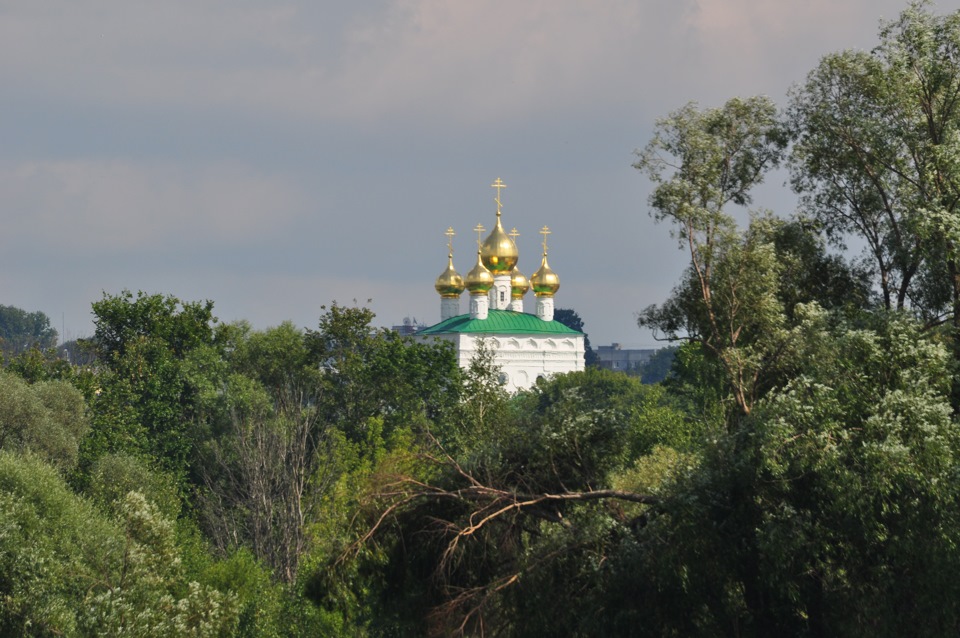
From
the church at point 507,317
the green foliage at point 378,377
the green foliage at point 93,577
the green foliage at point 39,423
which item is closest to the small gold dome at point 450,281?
the church at point 507,317

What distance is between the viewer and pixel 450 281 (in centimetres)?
9081

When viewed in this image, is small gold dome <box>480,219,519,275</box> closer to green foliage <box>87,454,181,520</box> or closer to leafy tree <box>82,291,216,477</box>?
leafy tree <box>82,291,216,477</box>

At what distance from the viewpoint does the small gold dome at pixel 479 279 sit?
87.4 m

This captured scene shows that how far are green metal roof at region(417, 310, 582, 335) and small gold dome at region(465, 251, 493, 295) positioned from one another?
2133mm

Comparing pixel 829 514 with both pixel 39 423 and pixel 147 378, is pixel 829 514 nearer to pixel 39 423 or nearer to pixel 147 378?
pixel 39 423

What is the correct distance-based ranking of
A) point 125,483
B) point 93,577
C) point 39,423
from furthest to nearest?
point 39,423 → point 125,483 → point 93,577

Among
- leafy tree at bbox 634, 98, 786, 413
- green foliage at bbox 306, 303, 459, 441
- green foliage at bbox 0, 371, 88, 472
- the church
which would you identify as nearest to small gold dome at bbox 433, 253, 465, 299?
the church

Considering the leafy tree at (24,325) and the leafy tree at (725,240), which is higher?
the leafy tree at (24,325)

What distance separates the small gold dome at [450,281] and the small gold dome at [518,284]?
3398 millimetres

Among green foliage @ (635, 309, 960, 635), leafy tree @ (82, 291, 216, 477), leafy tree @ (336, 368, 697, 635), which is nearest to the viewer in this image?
green foliage @ (635, 309, 960, 635)

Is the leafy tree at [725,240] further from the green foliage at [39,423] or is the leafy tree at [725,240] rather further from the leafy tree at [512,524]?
the green foliage at [39,423]

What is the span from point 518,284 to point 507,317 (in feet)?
7.31

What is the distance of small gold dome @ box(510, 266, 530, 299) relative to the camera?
3647 inches

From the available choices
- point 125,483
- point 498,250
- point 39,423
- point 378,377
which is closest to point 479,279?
point 498,250
